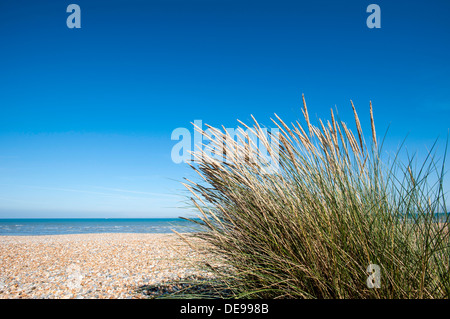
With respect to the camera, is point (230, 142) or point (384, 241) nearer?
point (384, 241)

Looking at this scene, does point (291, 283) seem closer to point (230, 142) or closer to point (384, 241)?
point (384, 241)

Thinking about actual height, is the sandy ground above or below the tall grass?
below

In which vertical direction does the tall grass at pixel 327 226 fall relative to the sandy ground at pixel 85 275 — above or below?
above

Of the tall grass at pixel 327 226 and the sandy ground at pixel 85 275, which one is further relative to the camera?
the sandy ground at pixel 85 275

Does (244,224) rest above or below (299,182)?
below

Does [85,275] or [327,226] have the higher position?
[327,226]

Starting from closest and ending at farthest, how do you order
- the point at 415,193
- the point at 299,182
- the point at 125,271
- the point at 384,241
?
the point at 384,241, the point at 415,193, the point at 299,182, the point at 125,271

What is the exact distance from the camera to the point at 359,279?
5.48 ft

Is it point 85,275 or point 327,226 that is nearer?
point 327,226

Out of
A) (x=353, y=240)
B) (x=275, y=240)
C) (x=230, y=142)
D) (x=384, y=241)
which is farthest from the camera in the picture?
(x=230, y=142)

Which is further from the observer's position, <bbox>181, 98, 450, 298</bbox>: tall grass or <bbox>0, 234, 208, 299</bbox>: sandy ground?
<bbox>0, 234, 208, 299</bbox>: sandy ground

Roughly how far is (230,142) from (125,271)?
4763mm
